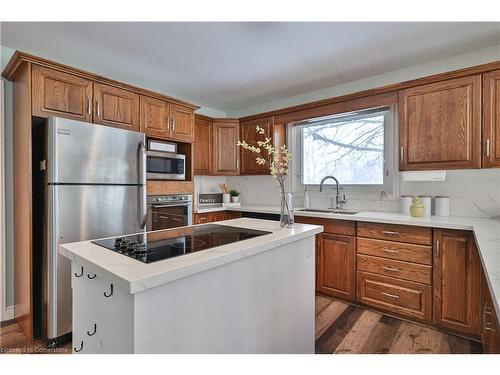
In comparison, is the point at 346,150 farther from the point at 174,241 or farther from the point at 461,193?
the point at 174,241

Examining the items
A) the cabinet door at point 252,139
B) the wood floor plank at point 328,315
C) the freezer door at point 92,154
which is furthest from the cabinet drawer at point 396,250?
the freezer door at point 92,154

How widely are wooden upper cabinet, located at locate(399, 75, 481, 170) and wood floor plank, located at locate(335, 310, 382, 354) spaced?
1.40m

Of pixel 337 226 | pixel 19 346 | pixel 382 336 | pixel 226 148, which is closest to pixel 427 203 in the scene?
pixel 337 226

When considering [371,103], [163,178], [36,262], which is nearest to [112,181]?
[163,178]

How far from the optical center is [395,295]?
2.30m

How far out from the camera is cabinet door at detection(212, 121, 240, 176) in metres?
3.81

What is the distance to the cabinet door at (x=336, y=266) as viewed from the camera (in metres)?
2.54

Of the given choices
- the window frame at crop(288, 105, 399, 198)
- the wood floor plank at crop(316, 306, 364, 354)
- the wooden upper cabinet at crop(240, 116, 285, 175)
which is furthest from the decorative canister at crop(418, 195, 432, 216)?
the wooden upper cabinet at crop(240, 116, 285, 175)

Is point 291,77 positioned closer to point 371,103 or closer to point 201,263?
point 371,103

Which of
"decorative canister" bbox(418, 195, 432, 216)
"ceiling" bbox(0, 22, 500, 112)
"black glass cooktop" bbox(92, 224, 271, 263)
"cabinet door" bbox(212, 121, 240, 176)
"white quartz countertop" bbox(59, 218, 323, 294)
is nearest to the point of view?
"white quartz countertop" bbox(59, 218, 323, 294)

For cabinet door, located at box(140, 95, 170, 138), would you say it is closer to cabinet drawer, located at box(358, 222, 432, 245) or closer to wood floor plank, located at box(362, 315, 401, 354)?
cabinet drawer, located at box(358, 222, 432, 245)

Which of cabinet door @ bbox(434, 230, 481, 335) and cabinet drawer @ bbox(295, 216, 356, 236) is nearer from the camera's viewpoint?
cabinet door @ bbox(434, 230, 481, 335)

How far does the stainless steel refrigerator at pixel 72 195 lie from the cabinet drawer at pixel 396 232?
2.19 meters

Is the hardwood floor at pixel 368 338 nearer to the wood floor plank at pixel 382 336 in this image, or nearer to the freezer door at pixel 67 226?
the wood floor plank at pixel 382 336
